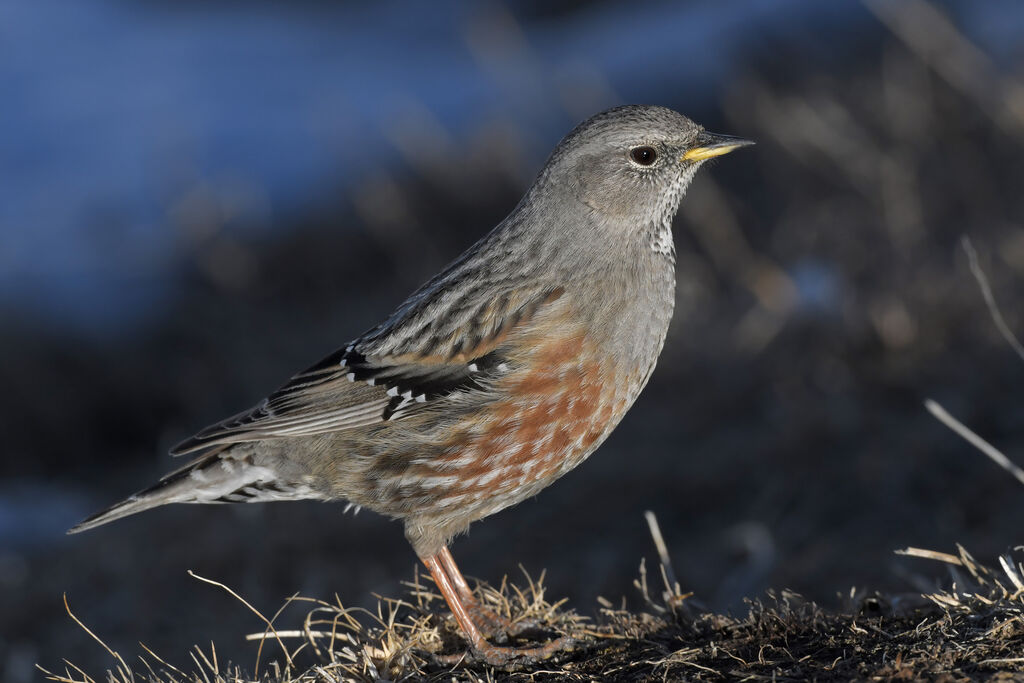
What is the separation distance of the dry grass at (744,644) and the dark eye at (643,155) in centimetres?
187

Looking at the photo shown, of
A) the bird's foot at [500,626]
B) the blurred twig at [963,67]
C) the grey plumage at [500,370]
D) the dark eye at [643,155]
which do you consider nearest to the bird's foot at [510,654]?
the bird's foot at [500,626]

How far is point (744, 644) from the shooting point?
4.07 m

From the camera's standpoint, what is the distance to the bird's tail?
5230 mm

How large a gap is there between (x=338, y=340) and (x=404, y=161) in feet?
12.8

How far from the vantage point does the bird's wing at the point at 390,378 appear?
491 centimetres

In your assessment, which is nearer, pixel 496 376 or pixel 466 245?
pixel 496 376

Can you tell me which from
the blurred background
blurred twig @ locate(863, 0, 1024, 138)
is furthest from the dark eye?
blurred twig @ locate(863, 0, 1024, 138)

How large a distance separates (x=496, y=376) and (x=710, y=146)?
1.50 meters

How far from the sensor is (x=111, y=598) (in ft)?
24.2

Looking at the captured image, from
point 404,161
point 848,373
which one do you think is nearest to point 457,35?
point 404,161

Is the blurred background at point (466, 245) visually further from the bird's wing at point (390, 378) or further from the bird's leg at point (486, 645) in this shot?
the bird's wing at point (390, 378)

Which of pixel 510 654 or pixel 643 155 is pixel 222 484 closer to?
pixel 510 654

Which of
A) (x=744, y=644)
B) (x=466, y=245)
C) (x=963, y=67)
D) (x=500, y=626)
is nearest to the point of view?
(x=744, y=644)

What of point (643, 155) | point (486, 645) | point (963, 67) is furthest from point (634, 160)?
point (963, 67)
